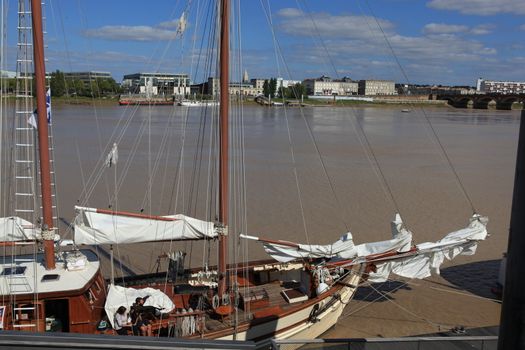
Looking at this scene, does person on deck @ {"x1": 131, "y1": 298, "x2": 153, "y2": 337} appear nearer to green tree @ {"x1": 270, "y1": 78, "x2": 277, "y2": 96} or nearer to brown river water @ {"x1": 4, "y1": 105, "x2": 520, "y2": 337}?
brown river water @ {"x1": 4, "y1": 105, "x2": 520, "y2": 337}

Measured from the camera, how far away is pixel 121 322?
32.4 feet

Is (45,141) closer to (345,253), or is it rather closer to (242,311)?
(242,311)

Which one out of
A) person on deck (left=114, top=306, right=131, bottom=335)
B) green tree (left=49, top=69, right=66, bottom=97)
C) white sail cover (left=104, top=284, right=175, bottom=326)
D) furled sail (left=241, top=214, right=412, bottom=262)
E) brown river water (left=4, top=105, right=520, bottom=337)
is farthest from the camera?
green tree (left=49, top=69, right=66, bottom=97)

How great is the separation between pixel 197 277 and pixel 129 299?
218 centimetres

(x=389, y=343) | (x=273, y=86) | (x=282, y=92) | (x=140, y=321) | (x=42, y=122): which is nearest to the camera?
(x=389, y=343)

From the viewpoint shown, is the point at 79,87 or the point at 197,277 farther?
the point at 79,87

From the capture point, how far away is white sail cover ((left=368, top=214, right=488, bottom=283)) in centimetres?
1305

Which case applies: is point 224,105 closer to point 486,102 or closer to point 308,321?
point 308,321

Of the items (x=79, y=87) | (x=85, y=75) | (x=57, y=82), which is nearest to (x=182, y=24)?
(x=85, y=75)

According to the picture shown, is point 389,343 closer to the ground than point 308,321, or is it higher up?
higher up

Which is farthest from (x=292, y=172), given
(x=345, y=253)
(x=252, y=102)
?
(x=252, y=102)

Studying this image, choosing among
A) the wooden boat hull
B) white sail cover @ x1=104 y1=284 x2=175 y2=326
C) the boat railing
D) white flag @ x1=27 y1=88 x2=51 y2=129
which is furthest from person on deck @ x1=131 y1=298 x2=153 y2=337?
the boat railing

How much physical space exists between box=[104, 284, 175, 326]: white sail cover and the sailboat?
0.02 m

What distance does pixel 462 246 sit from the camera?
13516 millimetres
